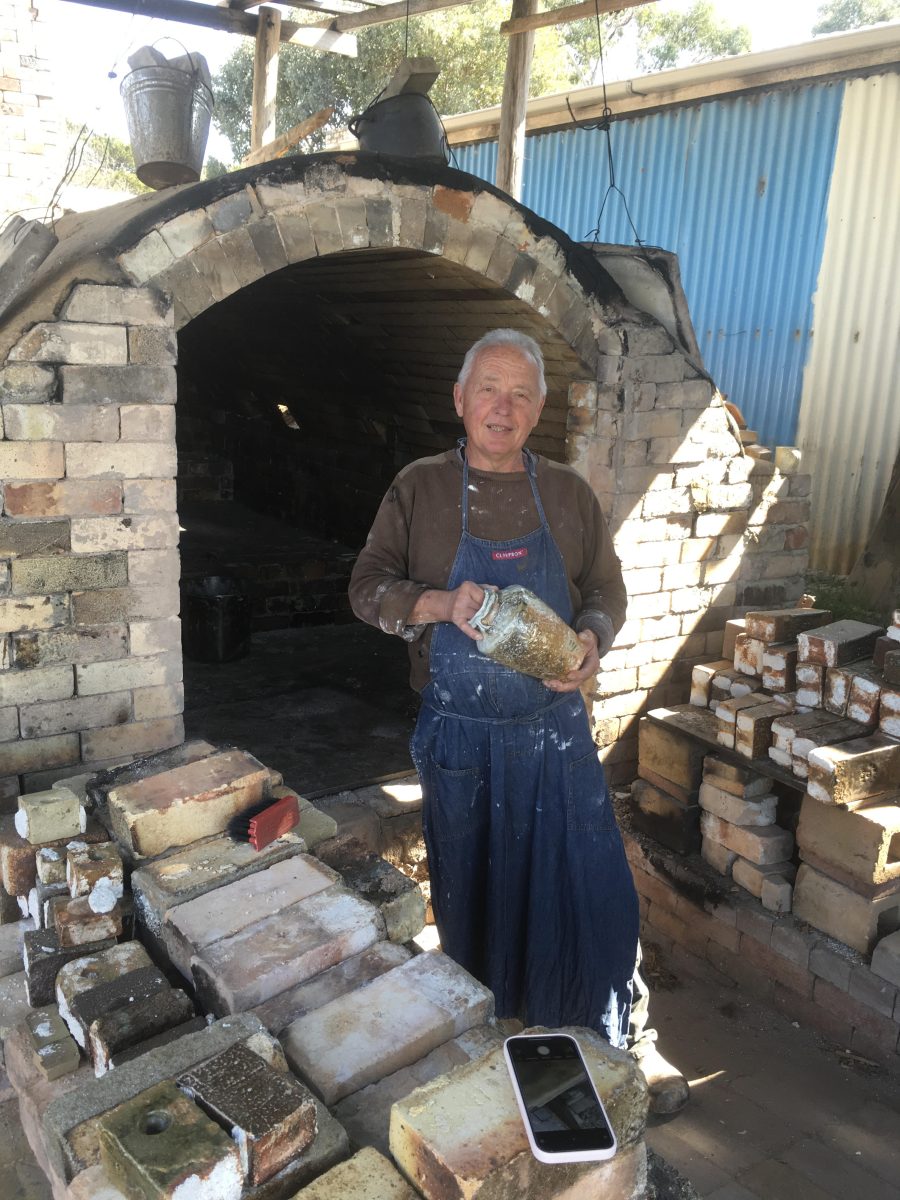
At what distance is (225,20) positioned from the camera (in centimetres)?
681

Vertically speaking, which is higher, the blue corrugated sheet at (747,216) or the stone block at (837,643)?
the blue corrugated sheet at (747,216)

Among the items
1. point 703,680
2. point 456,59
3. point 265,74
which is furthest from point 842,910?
point 456,59

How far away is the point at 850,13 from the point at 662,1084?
33564 millimetres

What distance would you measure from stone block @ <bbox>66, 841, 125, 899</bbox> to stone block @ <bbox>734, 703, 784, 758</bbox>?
10.4 ft

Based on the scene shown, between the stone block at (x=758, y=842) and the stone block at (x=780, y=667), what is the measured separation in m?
0.74

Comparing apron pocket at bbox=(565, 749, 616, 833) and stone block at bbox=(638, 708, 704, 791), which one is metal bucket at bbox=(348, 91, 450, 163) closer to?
apron pocket at bbox=(565, 749, 616, 833)

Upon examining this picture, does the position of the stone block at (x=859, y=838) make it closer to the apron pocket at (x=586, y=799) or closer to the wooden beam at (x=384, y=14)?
the apron pocket at (x=586, y=799)

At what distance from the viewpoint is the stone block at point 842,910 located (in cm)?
438

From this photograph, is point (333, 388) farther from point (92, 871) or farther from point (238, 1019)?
point (238, 1019)

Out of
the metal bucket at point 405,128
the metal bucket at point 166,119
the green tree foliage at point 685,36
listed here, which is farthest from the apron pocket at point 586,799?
the green tree foliage at point 685,36

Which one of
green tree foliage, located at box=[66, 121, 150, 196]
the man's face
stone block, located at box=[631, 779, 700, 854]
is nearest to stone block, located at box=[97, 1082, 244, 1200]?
the man's face

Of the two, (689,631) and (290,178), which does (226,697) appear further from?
(290,178)

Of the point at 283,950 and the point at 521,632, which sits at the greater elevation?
the point at 521,632

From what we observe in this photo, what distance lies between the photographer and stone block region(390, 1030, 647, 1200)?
1665 millimetres
